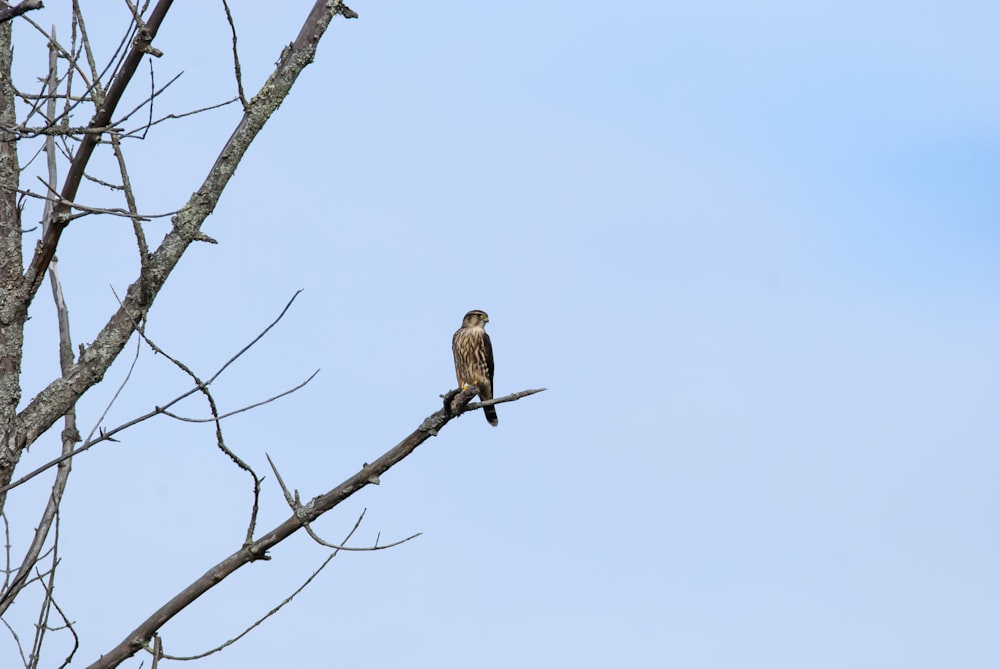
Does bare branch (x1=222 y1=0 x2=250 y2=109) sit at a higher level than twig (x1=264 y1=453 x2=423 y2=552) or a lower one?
higher

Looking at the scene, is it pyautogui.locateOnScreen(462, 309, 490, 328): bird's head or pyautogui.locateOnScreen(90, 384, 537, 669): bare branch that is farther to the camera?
pyautogui.locateOnScreen(462, 309, 490, 328): bird's head

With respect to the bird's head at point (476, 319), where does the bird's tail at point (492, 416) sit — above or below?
below

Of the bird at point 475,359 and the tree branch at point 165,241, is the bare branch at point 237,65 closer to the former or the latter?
the tree branch at point 165,241

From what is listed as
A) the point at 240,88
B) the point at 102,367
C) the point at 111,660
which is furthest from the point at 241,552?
the point at 240,88

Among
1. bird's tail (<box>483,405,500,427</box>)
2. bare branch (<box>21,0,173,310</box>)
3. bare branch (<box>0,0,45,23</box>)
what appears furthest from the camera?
bird's tail (<box>483,405,500,427</box>)

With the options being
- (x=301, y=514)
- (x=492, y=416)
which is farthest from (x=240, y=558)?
(x=492, y=416)

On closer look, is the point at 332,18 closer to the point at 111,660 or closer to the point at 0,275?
the point at 0,275

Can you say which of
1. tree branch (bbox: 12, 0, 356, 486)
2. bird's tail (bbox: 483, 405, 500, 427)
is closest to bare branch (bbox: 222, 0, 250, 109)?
tree branch (bbox: 12, 0, 356, 486)

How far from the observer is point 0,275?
13.4 ft

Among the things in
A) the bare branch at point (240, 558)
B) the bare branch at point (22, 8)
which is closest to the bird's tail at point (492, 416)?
the bare branch at point (240, 558)

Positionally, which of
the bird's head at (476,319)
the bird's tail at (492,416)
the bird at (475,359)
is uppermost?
the bird's head at (476,319)

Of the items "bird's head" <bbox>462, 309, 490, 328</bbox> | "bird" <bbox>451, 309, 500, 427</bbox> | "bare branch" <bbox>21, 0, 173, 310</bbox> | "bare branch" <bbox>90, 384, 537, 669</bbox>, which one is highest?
"bird's head" <bbox>462, 309, 490, 328</bbox>

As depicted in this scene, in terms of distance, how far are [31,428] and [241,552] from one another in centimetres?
84

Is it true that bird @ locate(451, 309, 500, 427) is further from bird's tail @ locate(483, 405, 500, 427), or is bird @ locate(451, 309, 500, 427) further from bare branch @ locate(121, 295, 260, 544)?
bare branch @ locate(121, 295, 260, 544)
